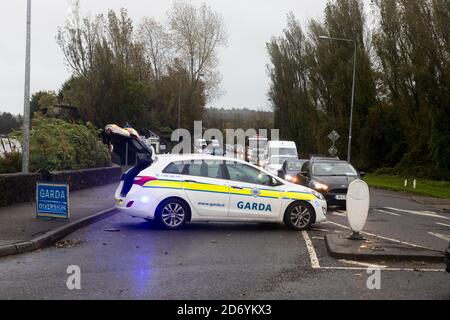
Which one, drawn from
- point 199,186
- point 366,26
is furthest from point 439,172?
point 199,186

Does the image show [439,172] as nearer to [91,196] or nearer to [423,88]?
[423,88]

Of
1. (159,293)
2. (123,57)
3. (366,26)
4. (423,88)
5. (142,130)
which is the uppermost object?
(366,26)

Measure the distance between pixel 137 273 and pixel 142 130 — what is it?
35468 millimetres

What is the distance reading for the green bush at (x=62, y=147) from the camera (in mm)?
18766

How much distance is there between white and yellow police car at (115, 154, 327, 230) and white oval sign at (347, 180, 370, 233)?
186cm

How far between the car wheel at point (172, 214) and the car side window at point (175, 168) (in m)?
0.61

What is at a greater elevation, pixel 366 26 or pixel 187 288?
pixel 366 26

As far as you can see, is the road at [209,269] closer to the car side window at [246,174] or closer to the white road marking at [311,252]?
the white road marking at [311,252]

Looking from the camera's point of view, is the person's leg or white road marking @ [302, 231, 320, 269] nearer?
white road marking @ [302, 231, 320, 269]

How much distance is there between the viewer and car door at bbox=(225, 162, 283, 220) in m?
10.8

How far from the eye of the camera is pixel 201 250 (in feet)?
28.6

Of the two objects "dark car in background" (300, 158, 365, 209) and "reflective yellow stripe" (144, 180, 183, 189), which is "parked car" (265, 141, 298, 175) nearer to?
"dark car in background" (300, 158, 365, 209)

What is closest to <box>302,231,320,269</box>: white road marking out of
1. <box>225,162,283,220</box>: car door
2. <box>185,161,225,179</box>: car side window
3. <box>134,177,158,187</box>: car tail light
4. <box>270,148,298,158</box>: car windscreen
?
<box>225,162,283,220</box>: car door

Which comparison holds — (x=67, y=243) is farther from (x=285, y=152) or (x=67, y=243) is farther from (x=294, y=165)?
(x=285, y=152)
